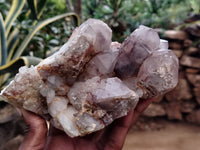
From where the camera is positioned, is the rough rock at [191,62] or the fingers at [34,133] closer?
the fingers at [34,133]

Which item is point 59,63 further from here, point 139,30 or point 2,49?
point 2,49

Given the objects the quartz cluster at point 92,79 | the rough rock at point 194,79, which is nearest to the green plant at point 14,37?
the quartz cluster at point 92,79

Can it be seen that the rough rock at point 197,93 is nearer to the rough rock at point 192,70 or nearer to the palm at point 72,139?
the rough rock at point 192,70


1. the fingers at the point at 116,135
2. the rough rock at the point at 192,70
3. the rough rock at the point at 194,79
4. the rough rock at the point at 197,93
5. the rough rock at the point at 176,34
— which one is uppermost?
the fingers at the point at 116,135

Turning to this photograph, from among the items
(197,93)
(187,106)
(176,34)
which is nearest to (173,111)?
(187,106)

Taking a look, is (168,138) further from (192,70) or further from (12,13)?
(12,13)

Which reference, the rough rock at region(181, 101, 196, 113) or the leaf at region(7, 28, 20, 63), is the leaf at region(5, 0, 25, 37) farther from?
the rough rock at region(181, 101, 196, 113)
